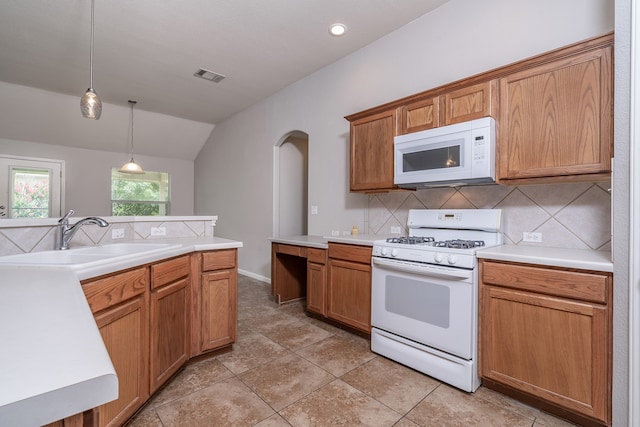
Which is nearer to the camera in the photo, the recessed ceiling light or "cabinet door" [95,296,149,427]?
"cabinet door" [95,296,149,427]

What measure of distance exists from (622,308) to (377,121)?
2055 mm

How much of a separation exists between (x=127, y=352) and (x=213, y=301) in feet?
2.56

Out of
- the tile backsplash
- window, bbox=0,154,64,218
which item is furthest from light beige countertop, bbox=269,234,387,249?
window, bbox=0,154,64,218

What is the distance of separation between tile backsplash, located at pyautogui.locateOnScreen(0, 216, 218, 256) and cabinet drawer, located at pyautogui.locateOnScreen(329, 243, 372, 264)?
1.18m

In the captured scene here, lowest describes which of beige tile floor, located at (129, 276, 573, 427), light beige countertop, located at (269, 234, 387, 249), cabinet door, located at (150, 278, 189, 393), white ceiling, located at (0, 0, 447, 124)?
beige tile floor, located at (129, 276, 573, 427)

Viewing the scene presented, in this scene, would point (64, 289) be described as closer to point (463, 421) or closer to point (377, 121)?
point (463, 421)

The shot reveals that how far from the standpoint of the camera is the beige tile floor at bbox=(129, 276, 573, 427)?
5.40 feet

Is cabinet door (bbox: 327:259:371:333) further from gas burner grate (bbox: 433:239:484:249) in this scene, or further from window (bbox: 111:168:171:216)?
window (bbox: 111:168:171:216)

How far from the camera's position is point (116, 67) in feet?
12.3

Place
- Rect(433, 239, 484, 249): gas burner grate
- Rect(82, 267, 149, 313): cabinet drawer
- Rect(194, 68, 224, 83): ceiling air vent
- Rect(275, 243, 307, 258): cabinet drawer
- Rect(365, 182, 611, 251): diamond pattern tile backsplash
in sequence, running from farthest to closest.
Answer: Rect(194, 68, 224, 83): ceiling air vent → Rect(275, 243, 307, 258): cabinet drawer → Rect(433, 239, 484, 249): gas burner grate → Rect(365, 182, 611, 251): diamond pattern tile backsplash → Rect(82, 267, 149, 313): cabinet drawer

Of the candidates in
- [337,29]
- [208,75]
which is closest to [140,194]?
[208,75]

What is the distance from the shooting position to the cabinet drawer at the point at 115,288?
1324mm

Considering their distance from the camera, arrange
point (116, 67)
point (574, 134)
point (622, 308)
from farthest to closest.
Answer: point (116, 67) < point (574, 134) < point (622, 308)

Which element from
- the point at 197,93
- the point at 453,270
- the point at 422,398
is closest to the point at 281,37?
the point at 197,93
